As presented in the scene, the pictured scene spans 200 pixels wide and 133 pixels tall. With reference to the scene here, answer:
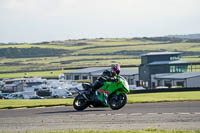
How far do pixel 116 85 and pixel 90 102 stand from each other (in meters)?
1.46

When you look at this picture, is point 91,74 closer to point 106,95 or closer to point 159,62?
point 159,62

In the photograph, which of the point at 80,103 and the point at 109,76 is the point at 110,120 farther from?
the point at 80,103

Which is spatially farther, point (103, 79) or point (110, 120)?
point (103, 79)

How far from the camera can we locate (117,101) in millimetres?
22141

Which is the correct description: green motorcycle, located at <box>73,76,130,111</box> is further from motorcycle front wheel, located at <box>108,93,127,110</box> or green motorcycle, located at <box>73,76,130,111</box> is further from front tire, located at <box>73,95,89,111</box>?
front tire, located at <box>73,95,89,111</box>

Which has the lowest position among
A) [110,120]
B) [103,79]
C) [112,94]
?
[110,120]

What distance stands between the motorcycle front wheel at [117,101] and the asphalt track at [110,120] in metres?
0.42

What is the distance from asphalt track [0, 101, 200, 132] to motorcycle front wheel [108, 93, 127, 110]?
0.42m

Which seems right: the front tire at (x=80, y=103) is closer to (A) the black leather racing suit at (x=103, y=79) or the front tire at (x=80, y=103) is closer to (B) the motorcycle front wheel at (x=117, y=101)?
(A) the black leather racing suit at (x=103, y=79)

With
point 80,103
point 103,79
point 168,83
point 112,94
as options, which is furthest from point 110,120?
point 168,83

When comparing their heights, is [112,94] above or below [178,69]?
above

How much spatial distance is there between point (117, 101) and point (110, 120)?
4223mm

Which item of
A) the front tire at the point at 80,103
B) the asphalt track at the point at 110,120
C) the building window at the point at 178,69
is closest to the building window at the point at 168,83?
the building window at the point at 178,69

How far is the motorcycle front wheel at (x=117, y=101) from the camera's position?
22000 mm
